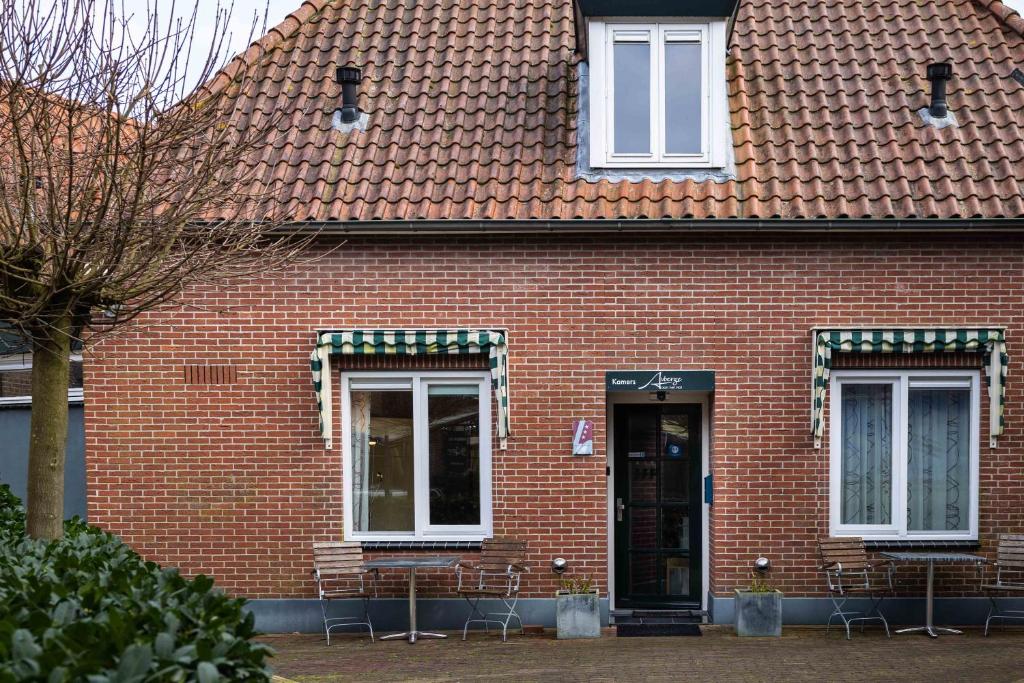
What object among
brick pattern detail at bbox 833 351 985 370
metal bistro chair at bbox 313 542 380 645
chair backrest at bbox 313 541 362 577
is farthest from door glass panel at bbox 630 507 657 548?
chair backrest at bbox 313 541 362 577

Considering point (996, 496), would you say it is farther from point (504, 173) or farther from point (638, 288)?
point (504, 173)

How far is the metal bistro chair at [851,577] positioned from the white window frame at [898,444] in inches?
11.6

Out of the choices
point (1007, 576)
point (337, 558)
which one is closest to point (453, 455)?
point (337, 558)

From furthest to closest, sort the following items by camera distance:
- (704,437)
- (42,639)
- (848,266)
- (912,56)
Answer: (912,56), (704,437), (848,266), (42,639)

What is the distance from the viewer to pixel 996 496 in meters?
11.0

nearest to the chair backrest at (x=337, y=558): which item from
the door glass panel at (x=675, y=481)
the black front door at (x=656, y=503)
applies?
the black front door at (x=656, y=503)

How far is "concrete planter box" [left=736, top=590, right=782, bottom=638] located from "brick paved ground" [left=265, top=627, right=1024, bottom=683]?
6.1 inches

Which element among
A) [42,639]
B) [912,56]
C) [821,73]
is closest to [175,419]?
[42,639]

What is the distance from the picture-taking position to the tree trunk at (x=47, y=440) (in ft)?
25.5

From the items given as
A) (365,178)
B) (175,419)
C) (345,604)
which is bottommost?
(345,604)

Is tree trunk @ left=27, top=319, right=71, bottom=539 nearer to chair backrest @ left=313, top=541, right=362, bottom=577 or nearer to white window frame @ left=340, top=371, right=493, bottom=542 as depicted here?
chair backrest @ left=313, top=541, right=362, bottom=577

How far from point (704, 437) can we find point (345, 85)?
18.0ft

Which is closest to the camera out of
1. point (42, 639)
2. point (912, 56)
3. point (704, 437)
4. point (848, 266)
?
point (42, 639)

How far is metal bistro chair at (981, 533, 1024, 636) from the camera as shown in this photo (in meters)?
10.7
